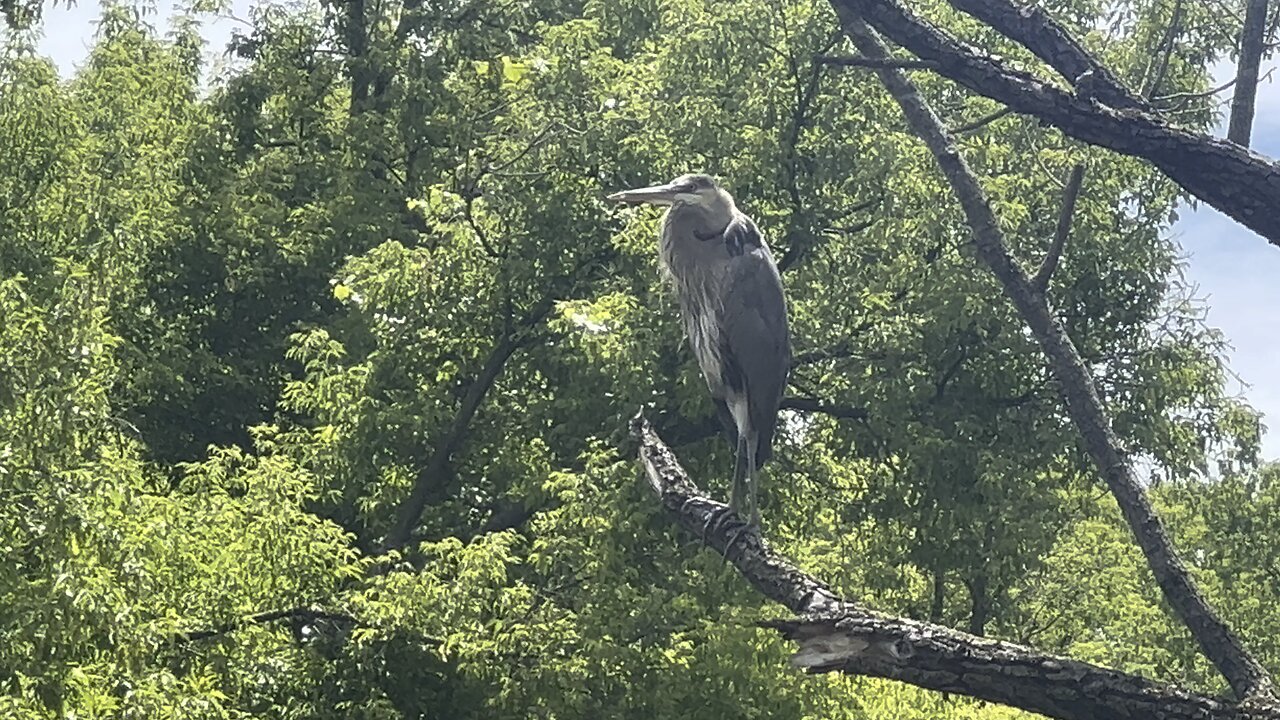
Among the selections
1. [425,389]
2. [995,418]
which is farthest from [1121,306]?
[425,389]

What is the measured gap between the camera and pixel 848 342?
27.7 ft

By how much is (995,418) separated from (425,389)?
326 cm

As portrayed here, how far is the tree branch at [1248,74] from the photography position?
10.5ft

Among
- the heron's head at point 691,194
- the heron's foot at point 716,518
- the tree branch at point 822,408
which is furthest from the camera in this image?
the tree branch at point 822,408

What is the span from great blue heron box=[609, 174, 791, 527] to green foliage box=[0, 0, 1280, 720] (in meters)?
2.38

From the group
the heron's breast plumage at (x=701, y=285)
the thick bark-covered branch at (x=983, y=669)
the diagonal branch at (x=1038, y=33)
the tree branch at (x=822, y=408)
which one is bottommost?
the thick bark-covered branch at (x=983, y=669)

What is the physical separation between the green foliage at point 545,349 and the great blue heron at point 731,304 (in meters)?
2.38

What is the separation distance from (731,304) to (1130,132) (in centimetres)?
200

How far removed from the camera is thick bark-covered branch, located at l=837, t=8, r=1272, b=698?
3191 mm

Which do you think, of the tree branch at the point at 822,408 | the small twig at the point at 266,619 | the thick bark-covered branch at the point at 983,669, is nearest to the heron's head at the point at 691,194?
the thick bark-covered branch at the point at 983,669

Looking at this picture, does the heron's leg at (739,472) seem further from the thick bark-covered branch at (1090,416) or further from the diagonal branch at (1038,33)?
the diagonal branch at (1038,33)

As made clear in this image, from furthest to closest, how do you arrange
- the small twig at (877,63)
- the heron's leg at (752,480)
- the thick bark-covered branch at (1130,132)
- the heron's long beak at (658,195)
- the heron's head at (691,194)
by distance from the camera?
the heron's head at (691,194), the heron's long beak at (658,195), the heron's leg at (752,480), the small twig at (877,63), the thick bark-covered branch at (1130,132)

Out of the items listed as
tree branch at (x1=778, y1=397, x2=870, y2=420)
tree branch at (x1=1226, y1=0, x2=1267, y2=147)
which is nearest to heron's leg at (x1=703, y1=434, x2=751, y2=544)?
tree branch at (x1=1226, y1=0, x2=1267, y2=147)

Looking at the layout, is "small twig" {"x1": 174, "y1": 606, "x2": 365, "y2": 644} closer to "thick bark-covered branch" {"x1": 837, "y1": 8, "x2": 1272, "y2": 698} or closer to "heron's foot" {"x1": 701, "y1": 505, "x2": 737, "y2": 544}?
"heron's foot" {"x1": 701, "y1": 505, "x2": 737, "y2": 544}
